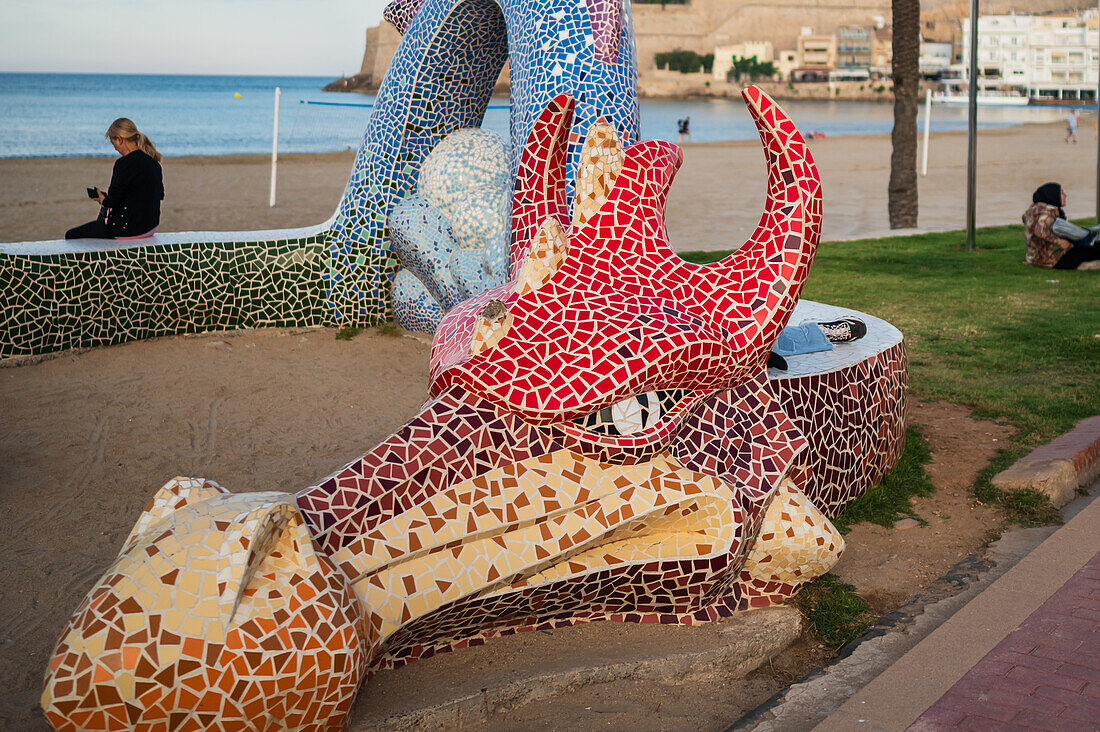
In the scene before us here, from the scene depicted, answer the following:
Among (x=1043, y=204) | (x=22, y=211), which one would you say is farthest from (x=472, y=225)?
(x=22, y=211)

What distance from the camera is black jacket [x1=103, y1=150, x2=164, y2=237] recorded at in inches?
332

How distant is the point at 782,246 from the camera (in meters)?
3.66

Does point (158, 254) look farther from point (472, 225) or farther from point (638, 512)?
point (638, 512)

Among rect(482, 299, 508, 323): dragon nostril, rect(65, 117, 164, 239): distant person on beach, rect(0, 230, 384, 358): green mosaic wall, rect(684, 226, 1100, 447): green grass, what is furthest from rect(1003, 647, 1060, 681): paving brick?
rect(65, 117, 164, 239): distant person on beach

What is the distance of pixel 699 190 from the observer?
24984mm

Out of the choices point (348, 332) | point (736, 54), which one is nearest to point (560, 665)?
point (348, 332)

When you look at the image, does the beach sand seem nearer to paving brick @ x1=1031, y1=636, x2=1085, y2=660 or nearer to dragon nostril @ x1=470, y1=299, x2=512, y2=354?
dragon nostril @ x1=470, y1=299, x2=512, y2=354

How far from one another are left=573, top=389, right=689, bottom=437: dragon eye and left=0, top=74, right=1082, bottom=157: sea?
26025mm

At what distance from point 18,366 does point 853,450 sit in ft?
21.0

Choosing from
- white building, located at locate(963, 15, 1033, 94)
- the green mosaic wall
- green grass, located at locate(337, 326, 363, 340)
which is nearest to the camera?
the green mosaic wall

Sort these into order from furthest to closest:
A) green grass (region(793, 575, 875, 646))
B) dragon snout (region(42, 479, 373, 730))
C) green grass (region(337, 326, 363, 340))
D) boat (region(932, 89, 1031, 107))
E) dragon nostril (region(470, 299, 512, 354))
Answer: boat (region(932, 89, 1031, 107))
green grass (region(337, 326, 363, 340))
green grass (region(793, 575, 875, 646))
dragon nostril (region(470, 299, 512, 354))
dragon snout (region(42, 479, 373, 730))

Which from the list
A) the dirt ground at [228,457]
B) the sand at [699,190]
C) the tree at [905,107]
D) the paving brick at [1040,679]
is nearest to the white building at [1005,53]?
the sand at [699,190]

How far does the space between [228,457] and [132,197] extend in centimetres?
350

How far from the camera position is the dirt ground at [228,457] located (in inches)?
143
